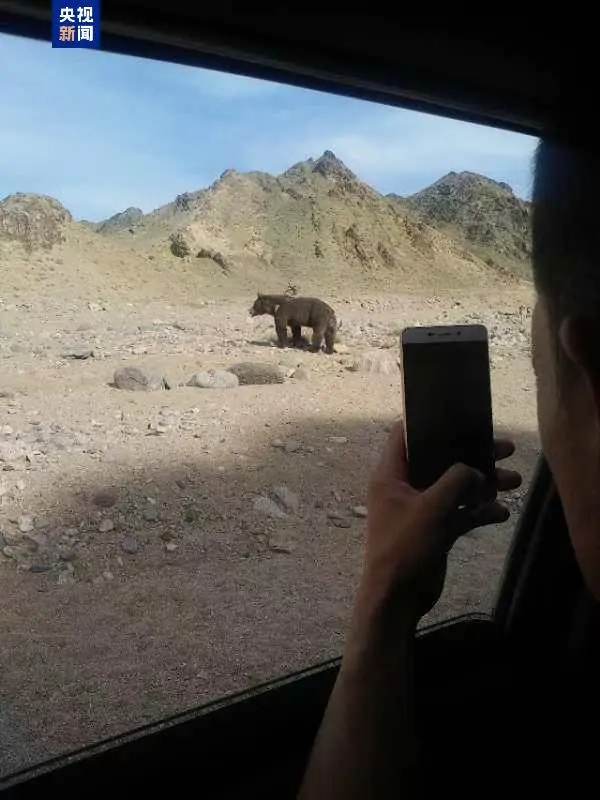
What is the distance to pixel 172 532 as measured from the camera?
2.22 m

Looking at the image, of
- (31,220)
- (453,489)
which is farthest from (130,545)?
(31,220)

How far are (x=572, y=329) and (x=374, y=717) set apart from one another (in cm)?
57

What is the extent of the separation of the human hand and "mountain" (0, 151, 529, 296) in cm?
332

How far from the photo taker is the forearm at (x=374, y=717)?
0.97m

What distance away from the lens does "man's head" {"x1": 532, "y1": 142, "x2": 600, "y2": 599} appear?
0.68 meters

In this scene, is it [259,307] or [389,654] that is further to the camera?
[259,307]

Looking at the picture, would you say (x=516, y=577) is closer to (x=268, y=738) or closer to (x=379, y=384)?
(x=268, y=738)

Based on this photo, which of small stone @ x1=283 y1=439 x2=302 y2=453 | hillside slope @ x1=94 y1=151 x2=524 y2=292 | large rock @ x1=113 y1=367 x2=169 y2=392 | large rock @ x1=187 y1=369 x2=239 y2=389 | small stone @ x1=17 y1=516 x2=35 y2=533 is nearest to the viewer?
small stone @ x1=17 y1=516 x2=35 y2=533

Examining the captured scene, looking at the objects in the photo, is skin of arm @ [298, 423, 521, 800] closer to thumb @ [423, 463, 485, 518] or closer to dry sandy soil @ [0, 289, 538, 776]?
thumb @ [423, 463, 485, 518]

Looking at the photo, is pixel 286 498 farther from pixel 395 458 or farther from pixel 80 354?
pixel 80 354

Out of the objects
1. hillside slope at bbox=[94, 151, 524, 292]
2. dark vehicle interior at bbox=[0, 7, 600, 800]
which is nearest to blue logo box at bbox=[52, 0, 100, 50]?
dark vehicle interior at bbox=[0, 7, 600, 800]

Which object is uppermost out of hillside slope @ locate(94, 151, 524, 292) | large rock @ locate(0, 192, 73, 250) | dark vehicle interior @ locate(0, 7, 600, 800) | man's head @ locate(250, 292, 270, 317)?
hillside slope @ locate(94, 151, 524, 292)

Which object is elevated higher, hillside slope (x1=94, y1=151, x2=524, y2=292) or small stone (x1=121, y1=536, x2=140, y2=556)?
hillside slope (x1=94, y1=151, x2=524, y2=292)

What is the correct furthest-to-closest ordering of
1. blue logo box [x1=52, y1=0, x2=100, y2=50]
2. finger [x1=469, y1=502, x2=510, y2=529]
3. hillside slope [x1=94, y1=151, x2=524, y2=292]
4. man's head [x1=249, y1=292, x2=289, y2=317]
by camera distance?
hillside slope [x1=94, y1=151, x2=524, y2=292]
man's head [x1=249, y1=292, x2=289, y2=317]
finger [x1=469, y1=502, x2=510, y2=529]
blue logo box [x1=52, y1=0, x2=100, y2=50]
